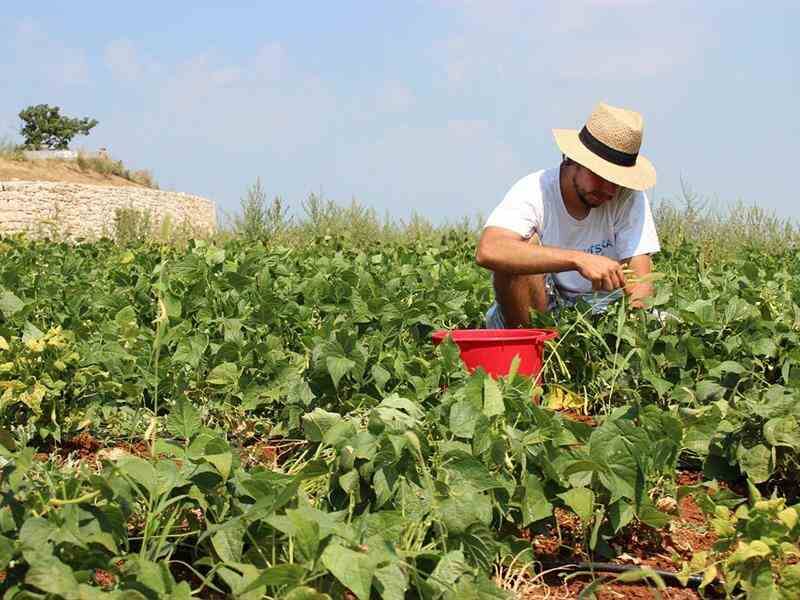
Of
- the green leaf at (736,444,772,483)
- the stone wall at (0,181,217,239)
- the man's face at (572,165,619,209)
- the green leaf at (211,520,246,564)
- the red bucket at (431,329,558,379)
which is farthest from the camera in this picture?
the stone wall at (0,181,217,239)

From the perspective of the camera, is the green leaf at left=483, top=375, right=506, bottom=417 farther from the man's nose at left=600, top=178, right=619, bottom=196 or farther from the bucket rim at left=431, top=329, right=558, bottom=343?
the man's nose at left=600, top=178, right=619, bottom=196

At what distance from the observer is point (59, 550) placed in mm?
1656

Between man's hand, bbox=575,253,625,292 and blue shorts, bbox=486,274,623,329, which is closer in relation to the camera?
man's hand, bbox=575,253,625,292

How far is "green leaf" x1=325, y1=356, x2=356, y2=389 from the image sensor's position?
287 cm

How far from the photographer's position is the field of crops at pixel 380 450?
172cm

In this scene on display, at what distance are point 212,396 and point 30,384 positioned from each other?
2.04 feet

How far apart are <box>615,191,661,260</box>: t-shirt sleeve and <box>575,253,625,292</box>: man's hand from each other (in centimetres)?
64

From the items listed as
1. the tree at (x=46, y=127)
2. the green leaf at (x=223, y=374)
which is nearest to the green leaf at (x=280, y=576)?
the green leaf at (x=223, y=374)

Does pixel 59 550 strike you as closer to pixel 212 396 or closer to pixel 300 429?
pixel 300 429

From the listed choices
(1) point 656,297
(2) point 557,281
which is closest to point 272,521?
(1) point 656,297

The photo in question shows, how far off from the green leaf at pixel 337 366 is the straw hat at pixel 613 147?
1400 mm

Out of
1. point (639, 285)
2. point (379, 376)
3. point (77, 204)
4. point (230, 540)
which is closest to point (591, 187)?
point (639, 285)

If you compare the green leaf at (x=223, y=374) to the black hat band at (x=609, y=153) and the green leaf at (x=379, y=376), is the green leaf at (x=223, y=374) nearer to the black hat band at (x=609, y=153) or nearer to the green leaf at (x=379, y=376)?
the green leaf at (x=379, y=376)

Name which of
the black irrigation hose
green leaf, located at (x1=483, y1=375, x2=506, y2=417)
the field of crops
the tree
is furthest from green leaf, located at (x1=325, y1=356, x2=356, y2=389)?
the tree
